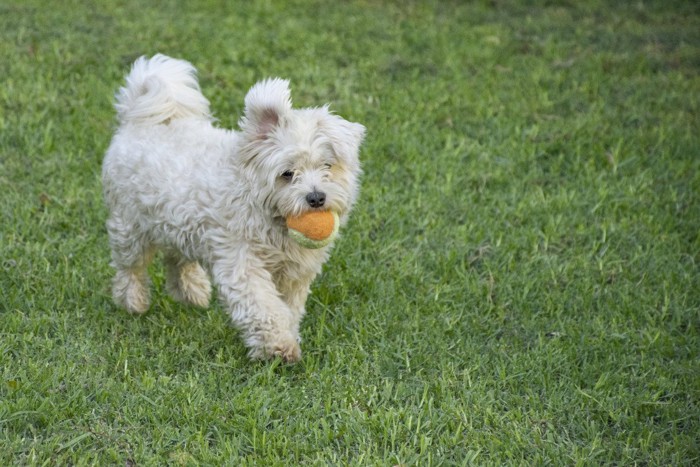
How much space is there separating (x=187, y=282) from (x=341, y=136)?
164 cm

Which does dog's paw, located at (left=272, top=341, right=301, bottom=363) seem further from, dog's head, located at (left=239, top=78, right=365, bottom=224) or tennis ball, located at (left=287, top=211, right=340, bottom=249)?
dog's head, located at (left=239, top=78, right=365, bottom=224)

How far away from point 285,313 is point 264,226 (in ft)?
1.53

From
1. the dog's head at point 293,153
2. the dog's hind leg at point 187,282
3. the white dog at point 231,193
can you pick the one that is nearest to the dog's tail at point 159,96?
the white dog at point 231,193

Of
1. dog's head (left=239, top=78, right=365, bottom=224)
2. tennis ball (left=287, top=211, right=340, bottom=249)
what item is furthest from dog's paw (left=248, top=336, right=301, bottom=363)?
dog's head (left=239, top=78, right=365, bottom=224)

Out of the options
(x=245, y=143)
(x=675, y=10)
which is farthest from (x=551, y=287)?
(x=675, y=10)

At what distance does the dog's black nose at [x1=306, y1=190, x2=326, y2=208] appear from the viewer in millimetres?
4773

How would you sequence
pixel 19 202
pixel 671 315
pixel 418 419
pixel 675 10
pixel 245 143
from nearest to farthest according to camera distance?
1. pixel 418 419
2. pixel 245 143
3. pixel 671 315
4. pixel 19 202
5. pixel 675 10

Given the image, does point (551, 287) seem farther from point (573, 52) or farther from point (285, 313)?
point (573, 52)

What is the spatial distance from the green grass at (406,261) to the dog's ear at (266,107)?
3.99 feet

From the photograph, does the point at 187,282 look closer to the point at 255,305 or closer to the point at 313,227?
the point at 255,305

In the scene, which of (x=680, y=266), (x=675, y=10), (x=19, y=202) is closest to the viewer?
(x=680, y=266)

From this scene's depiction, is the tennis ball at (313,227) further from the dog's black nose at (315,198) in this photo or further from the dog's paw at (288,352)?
the dog's paw at (288,352)

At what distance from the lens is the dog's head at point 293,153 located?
482 centimetres

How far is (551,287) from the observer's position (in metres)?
6.23
